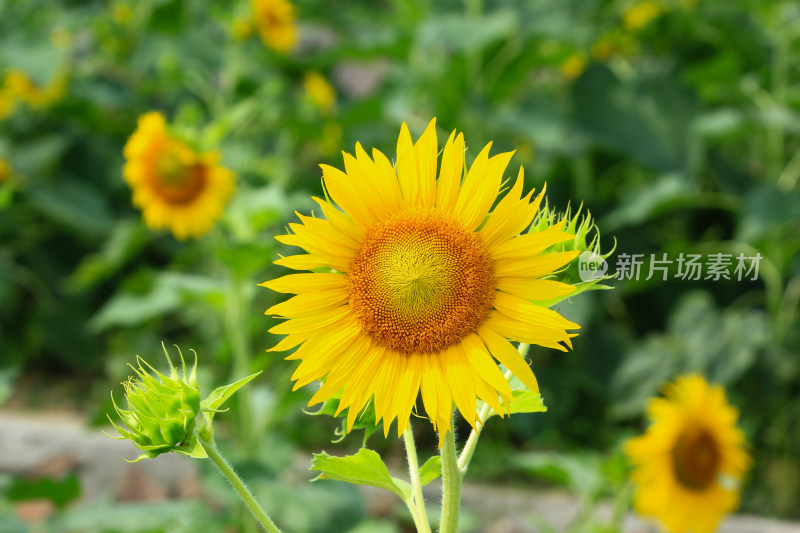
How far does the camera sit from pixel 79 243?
2.82 metres

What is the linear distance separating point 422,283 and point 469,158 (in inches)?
74.7

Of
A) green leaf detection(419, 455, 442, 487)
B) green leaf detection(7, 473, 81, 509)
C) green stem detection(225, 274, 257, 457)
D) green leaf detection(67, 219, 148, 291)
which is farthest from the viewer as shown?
green leaf detection(67, 219, 148, 291)

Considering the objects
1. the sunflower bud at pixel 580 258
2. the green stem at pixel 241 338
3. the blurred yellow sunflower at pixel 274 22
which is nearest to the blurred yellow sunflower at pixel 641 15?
the blurred yellow sunflower at pixel 274 22

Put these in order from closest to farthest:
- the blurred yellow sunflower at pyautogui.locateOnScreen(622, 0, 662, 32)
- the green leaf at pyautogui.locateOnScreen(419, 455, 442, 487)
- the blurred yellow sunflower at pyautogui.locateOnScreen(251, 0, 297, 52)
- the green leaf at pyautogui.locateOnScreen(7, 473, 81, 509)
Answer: the green leaf at pyautogui.locateOnScreen(419, 455, 442, 487) < the green leaf at pyautogui.locateOnScreen(7, 473, 81, 509) < the blurred yellow sunflower at pyautogui.locateOnScreen(251, 0, 297, 52) < the blurred yellow sunflower at pyautogui.locateOnScreen(622, 0, 662, 32)

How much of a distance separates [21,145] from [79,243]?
1.26ft

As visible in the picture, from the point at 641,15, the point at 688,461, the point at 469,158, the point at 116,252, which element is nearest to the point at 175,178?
the point at 116,252

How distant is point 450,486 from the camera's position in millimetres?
475

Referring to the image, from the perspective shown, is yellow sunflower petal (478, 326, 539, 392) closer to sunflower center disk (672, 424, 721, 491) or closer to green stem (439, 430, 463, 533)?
green stem (439, 430, 463, 533)

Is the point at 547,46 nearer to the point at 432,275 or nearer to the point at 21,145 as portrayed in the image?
the point at 21,145

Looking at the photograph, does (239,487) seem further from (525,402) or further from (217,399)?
(525,402)

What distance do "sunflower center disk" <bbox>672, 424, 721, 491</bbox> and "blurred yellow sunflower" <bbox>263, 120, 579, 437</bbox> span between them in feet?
3.80

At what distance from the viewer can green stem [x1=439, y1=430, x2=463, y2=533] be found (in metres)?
0.47

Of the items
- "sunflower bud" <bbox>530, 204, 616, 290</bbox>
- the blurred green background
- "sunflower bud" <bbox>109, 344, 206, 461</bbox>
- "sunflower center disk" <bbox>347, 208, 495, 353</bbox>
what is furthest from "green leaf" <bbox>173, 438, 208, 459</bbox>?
the blurred green background

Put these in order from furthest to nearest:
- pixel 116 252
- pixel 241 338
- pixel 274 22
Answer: pixel 116 252 < pixel 274 22 < pixel 241 338
